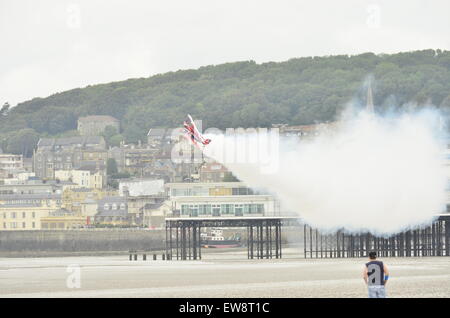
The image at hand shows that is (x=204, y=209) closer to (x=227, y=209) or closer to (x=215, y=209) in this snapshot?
(x=215, y=209)

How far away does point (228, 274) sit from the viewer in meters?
69.6

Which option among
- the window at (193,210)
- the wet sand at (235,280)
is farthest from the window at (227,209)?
the wet sand at (235,280)

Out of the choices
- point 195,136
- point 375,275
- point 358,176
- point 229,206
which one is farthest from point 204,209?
point 375,275

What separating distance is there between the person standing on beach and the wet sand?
9.76 meters

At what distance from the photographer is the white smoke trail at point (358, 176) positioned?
3410 inches

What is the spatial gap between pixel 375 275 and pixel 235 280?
22.4 m

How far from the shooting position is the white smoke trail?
8662 cm

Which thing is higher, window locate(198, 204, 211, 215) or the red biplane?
the red biplane

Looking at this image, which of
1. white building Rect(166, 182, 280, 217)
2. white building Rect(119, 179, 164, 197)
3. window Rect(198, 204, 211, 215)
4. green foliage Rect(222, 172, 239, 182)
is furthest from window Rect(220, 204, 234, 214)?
white building Rect(119, 179, 164, 197)

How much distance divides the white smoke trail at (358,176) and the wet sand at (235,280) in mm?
5477

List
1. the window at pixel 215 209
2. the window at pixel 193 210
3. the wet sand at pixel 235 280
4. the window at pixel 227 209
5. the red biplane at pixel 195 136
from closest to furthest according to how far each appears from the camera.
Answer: the wet sand at pixel 235 280 → the red biplane at pixel 195 136 → the window at pixel 215 209 → the window at pixel 193 210 → the window at pixel 227 209

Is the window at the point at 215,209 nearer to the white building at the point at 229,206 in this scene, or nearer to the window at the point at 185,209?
the white building at the point at 229,206

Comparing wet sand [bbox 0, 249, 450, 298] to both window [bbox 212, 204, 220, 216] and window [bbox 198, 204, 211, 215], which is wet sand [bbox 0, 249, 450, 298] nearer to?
window [bbox 212, 204, 220, 216]

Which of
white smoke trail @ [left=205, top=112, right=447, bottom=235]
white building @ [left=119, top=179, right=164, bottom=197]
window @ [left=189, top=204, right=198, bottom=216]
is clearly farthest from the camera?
white building @ [left=119, top=179, right=164, bottom=197]
